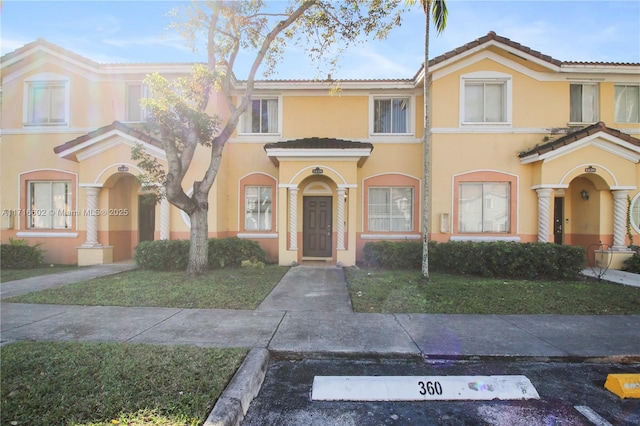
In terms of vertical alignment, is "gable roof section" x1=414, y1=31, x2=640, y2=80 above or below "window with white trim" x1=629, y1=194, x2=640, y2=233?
above

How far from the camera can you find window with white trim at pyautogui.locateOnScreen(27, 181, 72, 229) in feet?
40.1

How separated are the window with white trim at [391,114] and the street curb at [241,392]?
10.4 m

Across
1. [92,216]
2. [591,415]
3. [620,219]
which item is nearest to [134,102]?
[92,216]

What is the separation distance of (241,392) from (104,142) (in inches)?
447

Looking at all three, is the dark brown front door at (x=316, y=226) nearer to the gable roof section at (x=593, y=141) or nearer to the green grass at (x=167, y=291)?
the green grass at (x=167, y=291)

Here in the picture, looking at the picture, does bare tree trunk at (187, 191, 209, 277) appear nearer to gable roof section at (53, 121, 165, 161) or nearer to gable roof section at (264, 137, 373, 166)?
gable roof section at (264, 137, 373, 166)

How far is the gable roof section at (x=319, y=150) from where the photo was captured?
1094cm

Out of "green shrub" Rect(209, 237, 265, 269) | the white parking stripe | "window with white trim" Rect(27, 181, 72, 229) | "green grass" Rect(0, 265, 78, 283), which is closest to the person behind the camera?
the white parking stripe

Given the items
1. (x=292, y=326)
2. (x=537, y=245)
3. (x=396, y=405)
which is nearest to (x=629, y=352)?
(x=396, y=405)

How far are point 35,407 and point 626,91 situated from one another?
57.2ft

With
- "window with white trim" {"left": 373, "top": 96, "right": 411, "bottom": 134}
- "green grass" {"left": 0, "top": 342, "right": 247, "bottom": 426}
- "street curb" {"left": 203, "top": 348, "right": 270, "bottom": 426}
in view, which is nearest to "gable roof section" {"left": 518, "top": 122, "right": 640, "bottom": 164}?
"window with white trim" {"left": 373, "top": 96, "right": 411, "bottom": 134}

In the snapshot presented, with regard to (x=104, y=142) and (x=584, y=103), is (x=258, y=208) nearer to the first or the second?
(x=104, y=142)

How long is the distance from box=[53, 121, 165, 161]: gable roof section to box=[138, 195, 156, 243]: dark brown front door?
242 centimetres

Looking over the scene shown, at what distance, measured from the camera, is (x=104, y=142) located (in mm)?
11328
